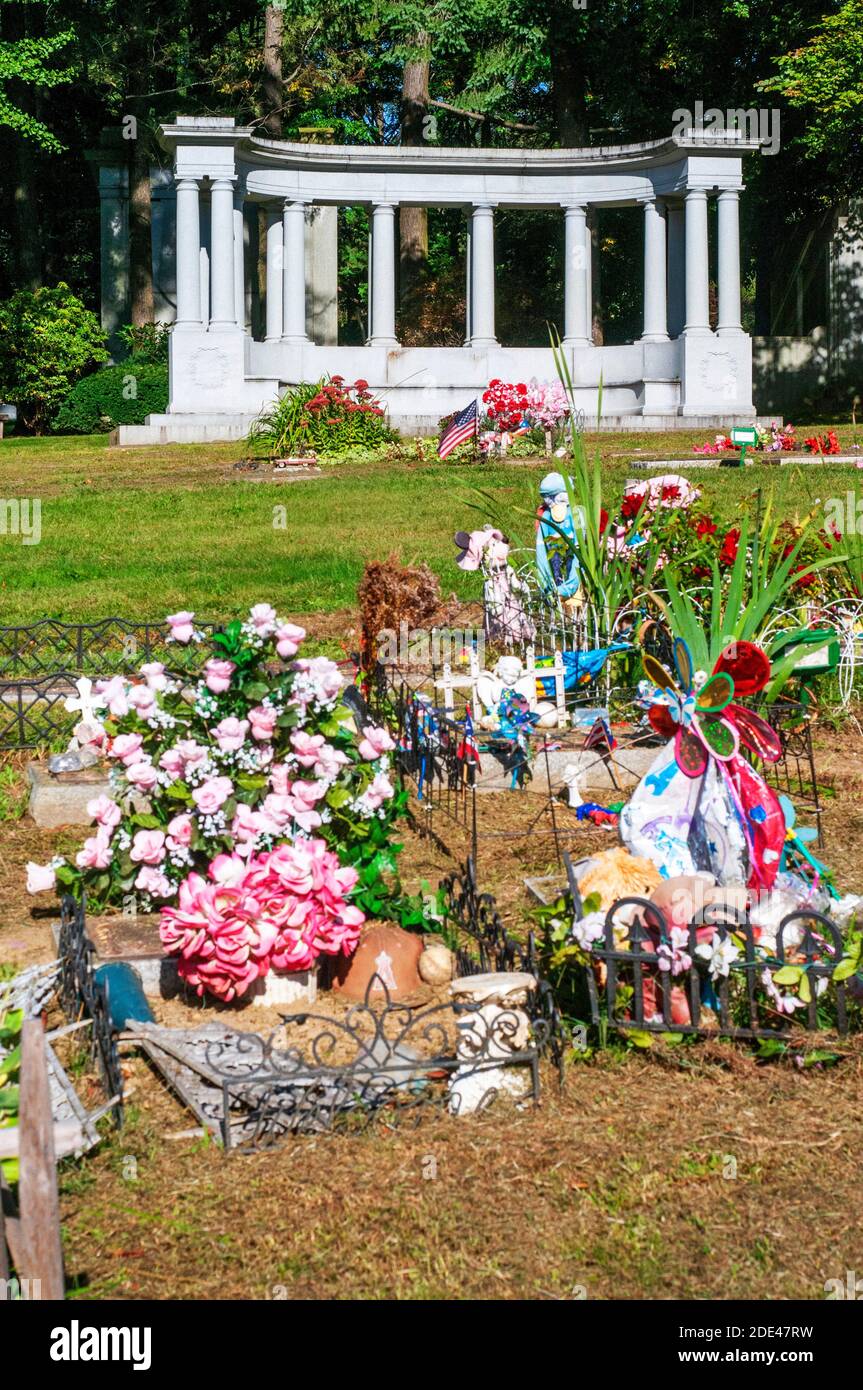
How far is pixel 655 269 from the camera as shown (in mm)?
33000

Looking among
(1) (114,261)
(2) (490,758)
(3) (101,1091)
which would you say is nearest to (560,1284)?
(3) (101,1091)

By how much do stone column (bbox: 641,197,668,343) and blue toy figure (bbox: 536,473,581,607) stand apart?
77.4 feet

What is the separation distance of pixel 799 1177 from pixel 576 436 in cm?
627

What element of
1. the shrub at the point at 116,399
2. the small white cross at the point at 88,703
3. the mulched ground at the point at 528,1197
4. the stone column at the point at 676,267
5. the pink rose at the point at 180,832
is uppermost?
the stone column at the point at 676,267

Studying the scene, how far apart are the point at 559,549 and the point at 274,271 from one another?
85.3ft

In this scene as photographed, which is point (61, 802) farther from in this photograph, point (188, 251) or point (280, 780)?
point (188, 251)

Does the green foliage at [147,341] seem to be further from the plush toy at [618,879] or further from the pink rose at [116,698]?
the plush toy at [618,879]

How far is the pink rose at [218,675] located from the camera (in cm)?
582

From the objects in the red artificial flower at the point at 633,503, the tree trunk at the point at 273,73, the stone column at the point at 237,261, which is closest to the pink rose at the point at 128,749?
the red artificial flower at the point at 633,503

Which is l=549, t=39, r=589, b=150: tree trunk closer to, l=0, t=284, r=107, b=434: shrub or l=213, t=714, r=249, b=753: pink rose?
l=0, t=284, r=107, b=434: shrub

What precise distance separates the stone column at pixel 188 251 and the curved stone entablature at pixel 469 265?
0.03 meters

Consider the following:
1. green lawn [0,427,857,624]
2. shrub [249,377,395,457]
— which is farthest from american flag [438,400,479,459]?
shrub [249,377,395,457]

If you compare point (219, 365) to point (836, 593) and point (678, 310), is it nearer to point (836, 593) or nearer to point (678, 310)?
point (678, 310)

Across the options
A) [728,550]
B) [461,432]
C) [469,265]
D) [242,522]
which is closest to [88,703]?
[728,550]
